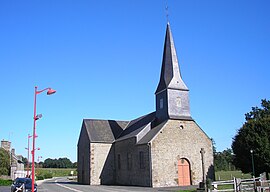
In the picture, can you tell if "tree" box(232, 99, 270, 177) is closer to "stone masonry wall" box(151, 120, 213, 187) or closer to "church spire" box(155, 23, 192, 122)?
"stone masonry wall" box(151, 120, 213, 187)

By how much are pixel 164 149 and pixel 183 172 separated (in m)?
3.27

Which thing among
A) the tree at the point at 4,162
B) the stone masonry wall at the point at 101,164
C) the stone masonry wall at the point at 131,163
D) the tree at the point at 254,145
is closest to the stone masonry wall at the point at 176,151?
the stone masonry wall at the point at 131,163

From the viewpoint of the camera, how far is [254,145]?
3030 cm

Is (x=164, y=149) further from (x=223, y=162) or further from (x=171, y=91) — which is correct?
(x=223, y=162)

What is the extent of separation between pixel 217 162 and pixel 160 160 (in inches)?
2824

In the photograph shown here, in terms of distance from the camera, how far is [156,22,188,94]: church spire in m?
35.3

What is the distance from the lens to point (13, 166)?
2301 inches

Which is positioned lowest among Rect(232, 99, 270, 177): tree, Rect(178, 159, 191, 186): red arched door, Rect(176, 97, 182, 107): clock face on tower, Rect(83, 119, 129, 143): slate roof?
Rect(178, 159, 191, 186): red arched door

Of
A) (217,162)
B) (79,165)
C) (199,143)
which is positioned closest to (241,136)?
(199,143)

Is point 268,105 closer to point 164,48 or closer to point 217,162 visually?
point 164,48

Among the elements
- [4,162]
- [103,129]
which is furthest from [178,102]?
[4,162]

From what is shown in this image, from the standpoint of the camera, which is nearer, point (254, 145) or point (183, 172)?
point (254, 145)

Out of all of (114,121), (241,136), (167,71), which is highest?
(167,71)

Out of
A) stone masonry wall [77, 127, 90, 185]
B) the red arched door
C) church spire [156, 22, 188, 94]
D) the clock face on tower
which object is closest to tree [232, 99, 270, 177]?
the red arched door
